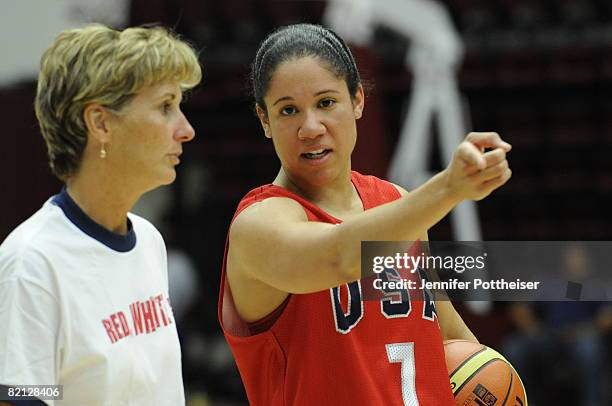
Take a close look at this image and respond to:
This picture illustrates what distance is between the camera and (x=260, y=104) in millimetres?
2738

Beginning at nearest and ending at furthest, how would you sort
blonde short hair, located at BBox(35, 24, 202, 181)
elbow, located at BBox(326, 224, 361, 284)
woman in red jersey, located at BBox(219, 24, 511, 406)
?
elbow, located at BBox(326, 224, 361, 284) < woman in red jersey, located at BBox(219, 24, 511, 406) < blonde short hair, located at BBox(35, 24, 202, 181)

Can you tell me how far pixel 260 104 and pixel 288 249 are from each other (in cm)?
57

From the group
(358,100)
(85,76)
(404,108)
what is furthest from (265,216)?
(404,108)

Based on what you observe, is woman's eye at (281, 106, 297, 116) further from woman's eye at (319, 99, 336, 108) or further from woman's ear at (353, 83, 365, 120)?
woman's ear at (353, 83, 365, 120)

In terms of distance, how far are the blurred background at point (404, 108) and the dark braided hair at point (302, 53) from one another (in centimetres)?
606

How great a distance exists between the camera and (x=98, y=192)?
107 inches

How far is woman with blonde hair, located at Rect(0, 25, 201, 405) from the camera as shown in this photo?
8.13ft

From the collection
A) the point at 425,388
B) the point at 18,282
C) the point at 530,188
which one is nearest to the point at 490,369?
the point at 425,388

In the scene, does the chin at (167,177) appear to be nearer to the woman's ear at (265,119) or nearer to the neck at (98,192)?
the neck at (98,192)

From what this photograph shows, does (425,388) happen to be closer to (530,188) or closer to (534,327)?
(534,327)

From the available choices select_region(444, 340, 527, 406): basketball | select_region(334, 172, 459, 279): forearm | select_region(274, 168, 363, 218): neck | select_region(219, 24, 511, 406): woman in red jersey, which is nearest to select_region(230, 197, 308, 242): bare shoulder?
select_region(219, 24, 511, 406): woman in red jersey

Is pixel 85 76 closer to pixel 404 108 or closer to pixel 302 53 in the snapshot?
pixel 302 53

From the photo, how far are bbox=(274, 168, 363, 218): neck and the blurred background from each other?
19.7ft

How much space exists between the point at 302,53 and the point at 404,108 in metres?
8.34
